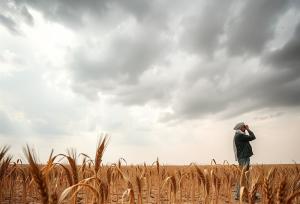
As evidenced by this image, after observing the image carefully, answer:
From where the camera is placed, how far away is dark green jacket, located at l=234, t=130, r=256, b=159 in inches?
382

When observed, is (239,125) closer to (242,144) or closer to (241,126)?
(241,126)

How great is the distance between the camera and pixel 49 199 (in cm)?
260

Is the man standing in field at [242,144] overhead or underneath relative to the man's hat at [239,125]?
underneath

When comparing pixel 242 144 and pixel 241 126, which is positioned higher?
pixel 241 126

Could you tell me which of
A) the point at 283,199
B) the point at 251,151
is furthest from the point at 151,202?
the point at 283,199

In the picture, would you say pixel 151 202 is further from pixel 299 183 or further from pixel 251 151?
pixel 299 183

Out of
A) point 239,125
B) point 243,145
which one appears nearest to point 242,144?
point 243,145

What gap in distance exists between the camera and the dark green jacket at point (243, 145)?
9695 mm

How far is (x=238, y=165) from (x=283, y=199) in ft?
19.3

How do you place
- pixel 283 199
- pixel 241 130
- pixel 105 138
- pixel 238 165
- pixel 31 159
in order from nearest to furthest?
pixel 31 159 → pixel 283 199 → pixel 105 138 → pixel 238 165 → pixel 241 130

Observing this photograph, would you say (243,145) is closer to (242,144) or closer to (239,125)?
(242,144)

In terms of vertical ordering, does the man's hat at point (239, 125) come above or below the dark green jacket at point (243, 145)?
above

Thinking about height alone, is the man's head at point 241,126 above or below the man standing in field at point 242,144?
above

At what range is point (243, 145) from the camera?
986 centimetres
